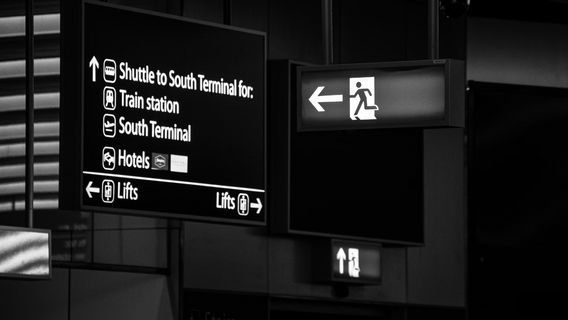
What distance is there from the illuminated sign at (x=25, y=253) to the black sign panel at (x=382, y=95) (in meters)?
2.63

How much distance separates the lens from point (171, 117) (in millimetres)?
9852

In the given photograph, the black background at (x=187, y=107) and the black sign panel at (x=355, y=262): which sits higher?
the black background at (x=187, y=107)

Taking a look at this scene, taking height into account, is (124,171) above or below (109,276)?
above

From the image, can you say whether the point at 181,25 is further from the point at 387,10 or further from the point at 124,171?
the point at 387,10

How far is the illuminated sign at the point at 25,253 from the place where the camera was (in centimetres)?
1084

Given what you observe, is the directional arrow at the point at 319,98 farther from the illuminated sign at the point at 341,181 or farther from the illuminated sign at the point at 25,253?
the illuminated sign at the point at 341,181

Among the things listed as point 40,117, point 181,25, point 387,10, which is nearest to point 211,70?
point 181,25

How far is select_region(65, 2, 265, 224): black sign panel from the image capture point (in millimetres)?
9477

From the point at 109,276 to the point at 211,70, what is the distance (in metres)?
4.12

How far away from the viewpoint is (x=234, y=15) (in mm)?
15297

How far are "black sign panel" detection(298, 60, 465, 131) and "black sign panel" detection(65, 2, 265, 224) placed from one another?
84cm

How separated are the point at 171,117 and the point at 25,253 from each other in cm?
192

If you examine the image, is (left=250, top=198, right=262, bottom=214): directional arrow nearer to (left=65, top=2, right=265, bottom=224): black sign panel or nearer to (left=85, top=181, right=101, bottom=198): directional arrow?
(left=65, top=2, right=265, bottom=224): black sign panel

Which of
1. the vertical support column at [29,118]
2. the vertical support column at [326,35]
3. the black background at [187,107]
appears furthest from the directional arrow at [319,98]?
the vertical support column at [29,118]
